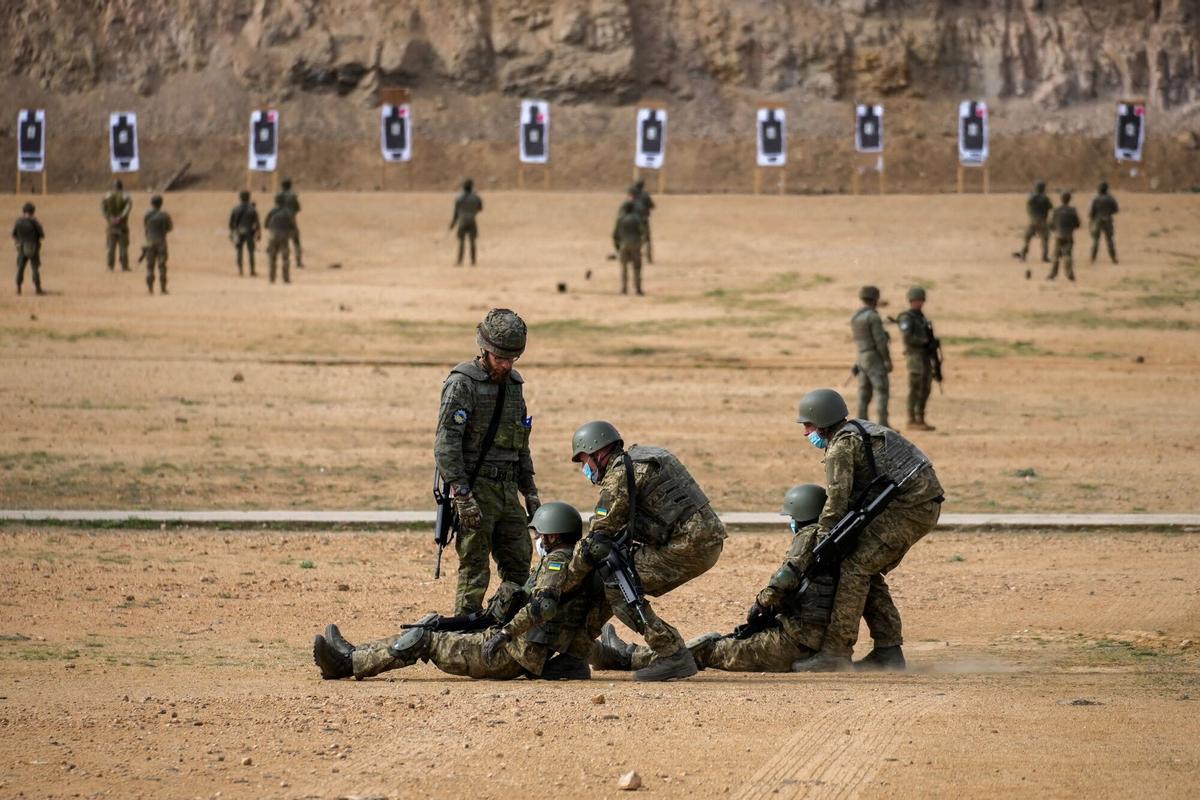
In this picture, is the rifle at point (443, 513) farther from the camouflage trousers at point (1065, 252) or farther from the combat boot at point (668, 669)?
the camouflage trousers at point (1065, 252)

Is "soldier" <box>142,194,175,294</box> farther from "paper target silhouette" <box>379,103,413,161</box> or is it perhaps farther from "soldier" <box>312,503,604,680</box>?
"soldier" <box>312,503,604,680</box>

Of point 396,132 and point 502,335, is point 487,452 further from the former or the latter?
point 396,132

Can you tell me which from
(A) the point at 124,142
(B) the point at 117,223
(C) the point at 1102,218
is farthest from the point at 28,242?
(C) the point at 1102,218

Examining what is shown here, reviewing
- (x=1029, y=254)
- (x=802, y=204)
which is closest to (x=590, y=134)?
(x=802, y=204)

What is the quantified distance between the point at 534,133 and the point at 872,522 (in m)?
43.9

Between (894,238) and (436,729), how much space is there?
33215 millimetres

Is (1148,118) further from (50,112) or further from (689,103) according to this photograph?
(50,112)

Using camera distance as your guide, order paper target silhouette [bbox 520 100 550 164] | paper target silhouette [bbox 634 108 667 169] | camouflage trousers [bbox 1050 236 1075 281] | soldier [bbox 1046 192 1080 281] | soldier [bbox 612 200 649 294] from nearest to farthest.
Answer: soldier [bbox 612 200 649 294], soldier [bbox 1046 192 1080 281], camouflage trousers [bbox 1050 236 1075 281], paper target silhouette [bbox 634 108 667 169], paper target silhouette [bbox 520 100 550 164]

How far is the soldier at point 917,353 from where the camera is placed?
64.4 ft

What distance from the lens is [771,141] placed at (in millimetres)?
52188

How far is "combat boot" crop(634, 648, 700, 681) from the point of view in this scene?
30.8 feet

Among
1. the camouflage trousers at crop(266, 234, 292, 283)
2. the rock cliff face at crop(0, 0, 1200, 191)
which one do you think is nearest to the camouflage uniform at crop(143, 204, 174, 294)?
the camouflage trousers at crop(266, 234, 292, 283)

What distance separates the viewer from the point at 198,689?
8.84m

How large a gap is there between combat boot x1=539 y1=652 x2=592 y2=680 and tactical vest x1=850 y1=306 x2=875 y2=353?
10061mm
